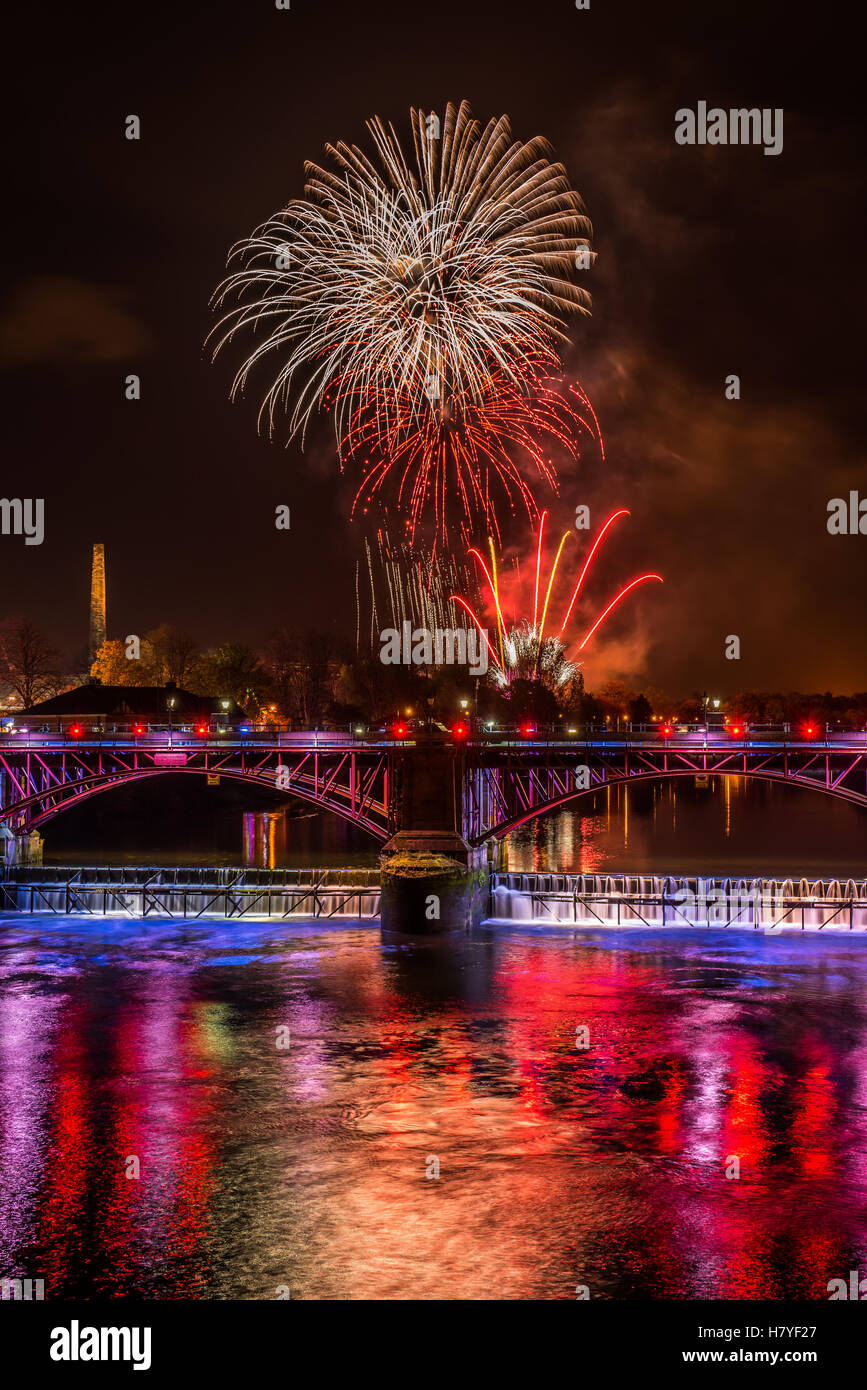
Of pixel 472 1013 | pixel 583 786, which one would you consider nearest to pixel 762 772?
pixel 583 786

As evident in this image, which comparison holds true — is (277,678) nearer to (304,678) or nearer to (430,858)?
(304,678)

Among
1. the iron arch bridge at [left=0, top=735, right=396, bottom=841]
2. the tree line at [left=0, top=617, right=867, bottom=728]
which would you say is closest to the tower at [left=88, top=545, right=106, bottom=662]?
the tree line at [left=0, top=617, right=867, bottom=728]

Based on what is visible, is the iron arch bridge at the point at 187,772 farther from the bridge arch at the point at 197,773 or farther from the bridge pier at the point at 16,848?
the bridge pier at the point at 16,848

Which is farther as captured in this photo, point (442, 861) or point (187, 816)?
point (187, 816)

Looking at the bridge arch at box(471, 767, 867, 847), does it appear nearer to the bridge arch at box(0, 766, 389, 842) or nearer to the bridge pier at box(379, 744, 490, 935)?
the bridge pier at box(379, 744, 490, 935)

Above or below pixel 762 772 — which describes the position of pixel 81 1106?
below

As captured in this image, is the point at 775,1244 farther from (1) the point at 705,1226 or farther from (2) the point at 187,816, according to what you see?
(2) the point at 187,816
